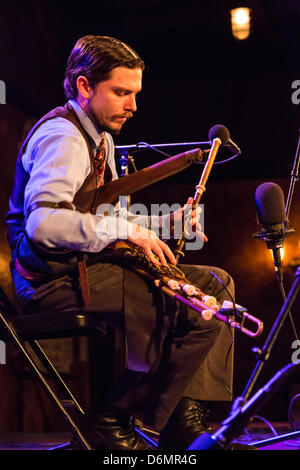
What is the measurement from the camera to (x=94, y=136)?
201cm

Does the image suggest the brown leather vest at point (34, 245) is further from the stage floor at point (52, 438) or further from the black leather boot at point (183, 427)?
the stage floor at point (52, 438)

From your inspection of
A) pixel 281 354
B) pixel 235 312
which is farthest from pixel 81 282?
pixel 281 354

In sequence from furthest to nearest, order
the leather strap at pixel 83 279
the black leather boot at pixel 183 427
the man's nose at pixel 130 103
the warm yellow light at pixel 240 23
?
1. the warm yellow light at pixel 240 23
2. the man's nose at pixel 130 103
3. the black leather boot at pixel 183 427
4. the leather strap at pixel 83 279

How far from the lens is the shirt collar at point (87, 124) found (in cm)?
199

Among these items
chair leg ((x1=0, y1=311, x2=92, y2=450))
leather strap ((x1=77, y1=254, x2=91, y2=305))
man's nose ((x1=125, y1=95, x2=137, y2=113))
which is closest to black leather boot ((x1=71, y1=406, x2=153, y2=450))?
chair leg ((x1=0, y1=311, x2=92, y2=450))

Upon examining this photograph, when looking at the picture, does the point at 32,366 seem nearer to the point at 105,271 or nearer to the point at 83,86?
the point at 105,271

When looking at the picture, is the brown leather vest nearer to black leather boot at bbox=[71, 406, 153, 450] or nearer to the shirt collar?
the shirt collar

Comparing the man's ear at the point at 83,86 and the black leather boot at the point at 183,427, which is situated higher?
the man's ear at the point at 83,86

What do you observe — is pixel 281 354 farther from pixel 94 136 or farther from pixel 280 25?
pixel 280 25

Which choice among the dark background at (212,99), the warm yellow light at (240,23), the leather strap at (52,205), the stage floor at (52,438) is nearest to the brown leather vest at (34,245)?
the leather strap at (52,205)

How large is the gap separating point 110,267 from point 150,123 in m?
2.32

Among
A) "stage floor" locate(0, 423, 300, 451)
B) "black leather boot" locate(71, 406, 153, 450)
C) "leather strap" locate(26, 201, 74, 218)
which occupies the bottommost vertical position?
"stage floor" locate(0, 423, 300, 451)

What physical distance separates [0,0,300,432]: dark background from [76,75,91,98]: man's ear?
4.91 feet

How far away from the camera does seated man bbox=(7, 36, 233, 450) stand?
1700 millimetres
